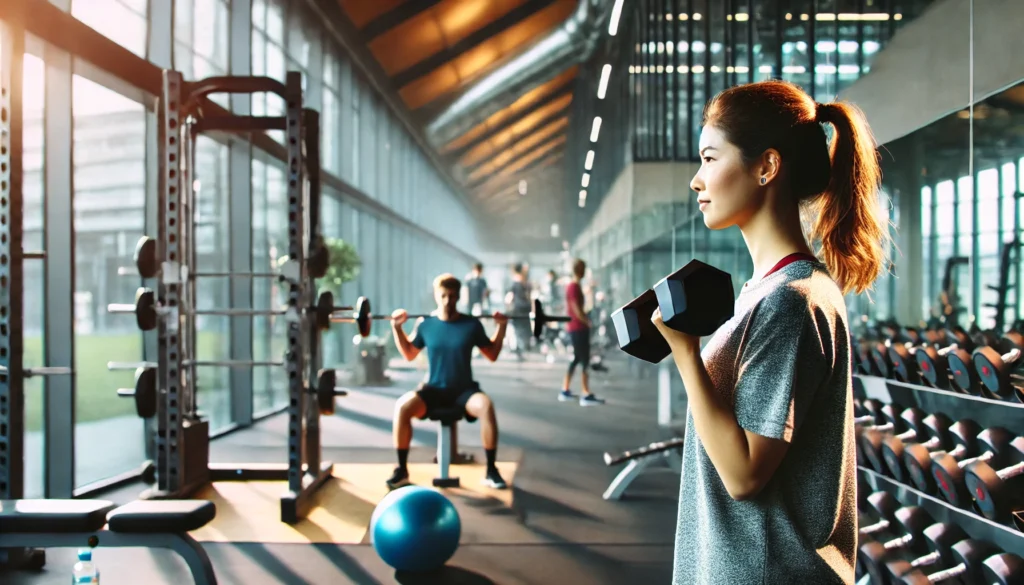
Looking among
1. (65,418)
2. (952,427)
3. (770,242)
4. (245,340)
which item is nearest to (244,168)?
(245,340)

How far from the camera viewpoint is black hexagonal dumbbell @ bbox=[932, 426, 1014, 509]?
1.98m

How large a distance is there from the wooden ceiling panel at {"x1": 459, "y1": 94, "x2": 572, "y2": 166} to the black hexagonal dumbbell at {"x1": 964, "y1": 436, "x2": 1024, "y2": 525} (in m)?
9.34

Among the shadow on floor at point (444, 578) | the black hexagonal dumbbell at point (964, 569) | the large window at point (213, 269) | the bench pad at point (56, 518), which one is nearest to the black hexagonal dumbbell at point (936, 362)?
the black hexagonal dumbbell at point (964, 569)

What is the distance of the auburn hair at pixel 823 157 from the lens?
745 millimetres

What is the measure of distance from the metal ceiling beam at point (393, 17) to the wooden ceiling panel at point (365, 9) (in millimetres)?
51

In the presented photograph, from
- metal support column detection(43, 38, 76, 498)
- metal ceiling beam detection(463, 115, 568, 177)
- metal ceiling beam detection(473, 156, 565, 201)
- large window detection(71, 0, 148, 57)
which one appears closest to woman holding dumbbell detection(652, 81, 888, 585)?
metal support column detection(43, 38, 76, 498)

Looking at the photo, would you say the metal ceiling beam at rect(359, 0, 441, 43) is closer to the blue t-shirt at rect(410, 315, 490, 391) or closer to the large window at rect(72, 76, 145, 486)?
the large window at rect(72, 76, 145, 486)

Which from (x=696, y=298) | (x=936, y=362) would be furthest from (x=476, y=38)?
(x=696, y=298)

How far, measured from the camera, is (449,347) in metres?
3.82

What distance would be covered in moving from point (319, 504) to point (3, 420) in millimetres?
1326

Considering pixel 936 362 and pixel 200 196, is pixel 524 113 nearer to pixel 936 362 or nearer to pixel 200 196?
pixel 200 196

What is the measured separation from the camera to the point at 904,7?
117 inches

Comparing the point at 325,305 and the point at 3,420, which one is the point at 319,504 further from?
the point at 3,420

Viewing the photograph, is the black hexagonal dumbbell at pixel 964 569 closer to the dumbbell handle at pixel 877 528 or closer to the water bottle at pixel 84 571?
the dumbbell handle at pixel 877 528
